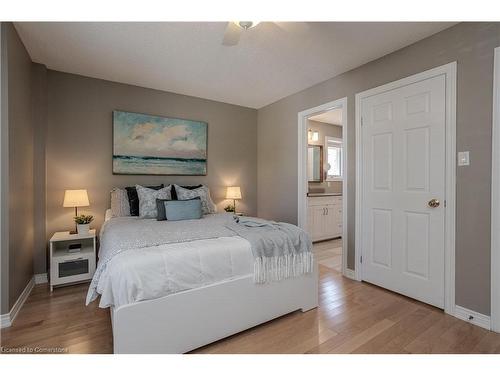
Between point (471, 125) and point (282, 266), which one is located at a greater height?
point (471, 125)

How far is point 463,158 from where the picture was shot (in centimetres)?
200

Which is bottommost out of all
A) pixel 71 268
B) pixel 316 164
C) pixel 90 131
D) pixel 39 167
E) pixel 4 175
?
pixel 71 268

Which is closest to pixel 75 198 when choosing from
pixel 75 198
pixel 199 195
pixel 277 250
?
pixel 75 198

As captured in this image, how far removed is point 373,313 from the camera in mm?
2102

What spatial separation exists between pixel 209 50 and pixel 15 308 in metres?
2.86

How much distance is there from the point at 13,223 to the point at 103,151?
1400mm

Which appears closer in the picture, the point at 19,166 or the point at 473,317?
the point at 473,317

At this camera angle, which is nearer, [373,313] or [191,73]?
[373,313]

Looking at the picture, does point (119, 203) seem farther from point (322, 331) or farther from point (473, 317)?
point (473, 317)

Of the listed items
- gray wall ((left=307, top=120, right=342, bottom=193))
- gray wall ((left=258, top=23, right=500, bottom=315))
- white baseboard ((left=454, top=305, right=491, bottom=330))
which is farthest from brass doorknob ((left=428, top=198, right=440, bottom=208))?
gray wall ((left=307, top=120, right=342, bottom=193))

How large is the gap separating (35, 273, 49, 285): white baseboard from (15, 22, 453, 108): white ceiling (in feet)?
7.81

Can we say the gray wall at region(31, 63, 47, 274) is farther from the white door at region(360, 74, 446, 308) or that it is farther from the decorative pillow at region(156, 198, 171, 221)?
the white door at region(360, 74, 446, 308)
